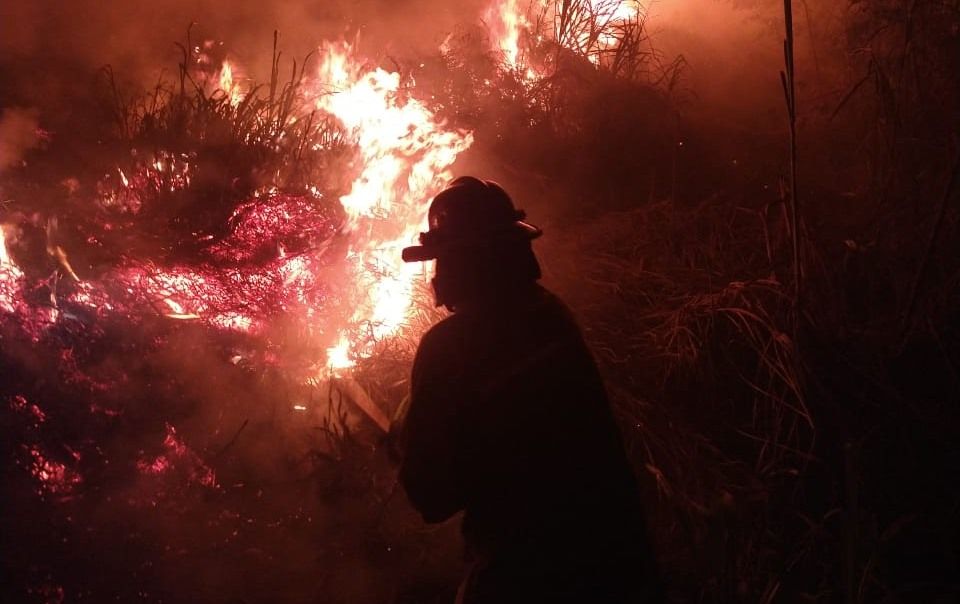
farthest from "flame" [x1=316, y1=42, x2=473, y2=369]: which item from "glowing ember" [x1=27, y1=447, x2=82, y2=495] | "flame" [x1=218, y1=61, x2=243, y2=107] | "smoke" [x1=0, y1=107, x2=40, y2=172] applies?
"smoke" [x1=0, y1=107, x2=40, y2=172]

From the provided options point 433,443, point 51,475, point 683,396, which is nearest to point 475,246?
point 433,443

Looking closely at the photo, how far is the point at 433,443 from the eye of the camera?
1.80 meters

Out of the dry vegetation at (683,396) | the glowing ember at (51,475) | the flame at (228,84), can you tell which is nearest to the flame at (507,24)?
the dry vegetation at (683,396)

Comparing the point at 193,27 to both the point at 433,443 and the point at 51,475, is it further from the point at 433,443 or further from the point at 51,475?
the point at 433,443

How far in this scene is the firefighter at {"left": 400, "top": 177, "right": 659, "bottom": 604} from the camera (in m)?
1.79

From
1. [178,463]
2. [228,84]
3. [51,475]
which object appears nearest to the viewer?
[51,475]

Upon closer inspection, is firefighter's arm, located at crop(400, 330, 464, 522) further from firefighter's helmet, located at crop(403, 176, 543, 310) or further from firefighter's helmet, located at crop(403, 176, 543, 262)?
firefighter's helmet, located at crop(403, 176, 543, 262)

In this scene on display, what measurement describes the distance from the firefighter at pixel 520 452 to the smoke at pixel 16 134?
4.79m

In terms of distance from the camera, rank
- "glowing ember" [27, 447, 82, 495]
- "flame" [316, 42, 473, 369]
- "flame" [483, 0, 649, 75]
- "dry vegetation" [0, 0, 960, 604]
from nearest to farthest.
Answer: "dry vegetation" [0, 0, 960, 604]
"glowing ember" [27, 447, 82, 495]
"flame" [316, 42, 473, 369]
"flame" [483, 0, 649, 75]

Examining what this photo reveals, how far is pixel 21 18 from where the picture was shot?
20.8ft

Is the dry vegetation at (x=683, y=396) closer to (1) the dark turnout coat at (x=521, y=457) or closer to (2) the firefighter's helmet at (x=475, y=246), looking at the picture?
(1) the dark turnout coat at (x=521, y=457)

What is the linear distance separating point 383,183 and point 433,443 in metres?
3.56

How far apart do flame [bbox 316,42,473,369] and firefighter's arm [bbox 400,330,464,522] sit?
2.82 metres

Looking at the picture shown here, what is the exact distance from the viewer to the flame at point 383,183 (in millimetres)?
4727
